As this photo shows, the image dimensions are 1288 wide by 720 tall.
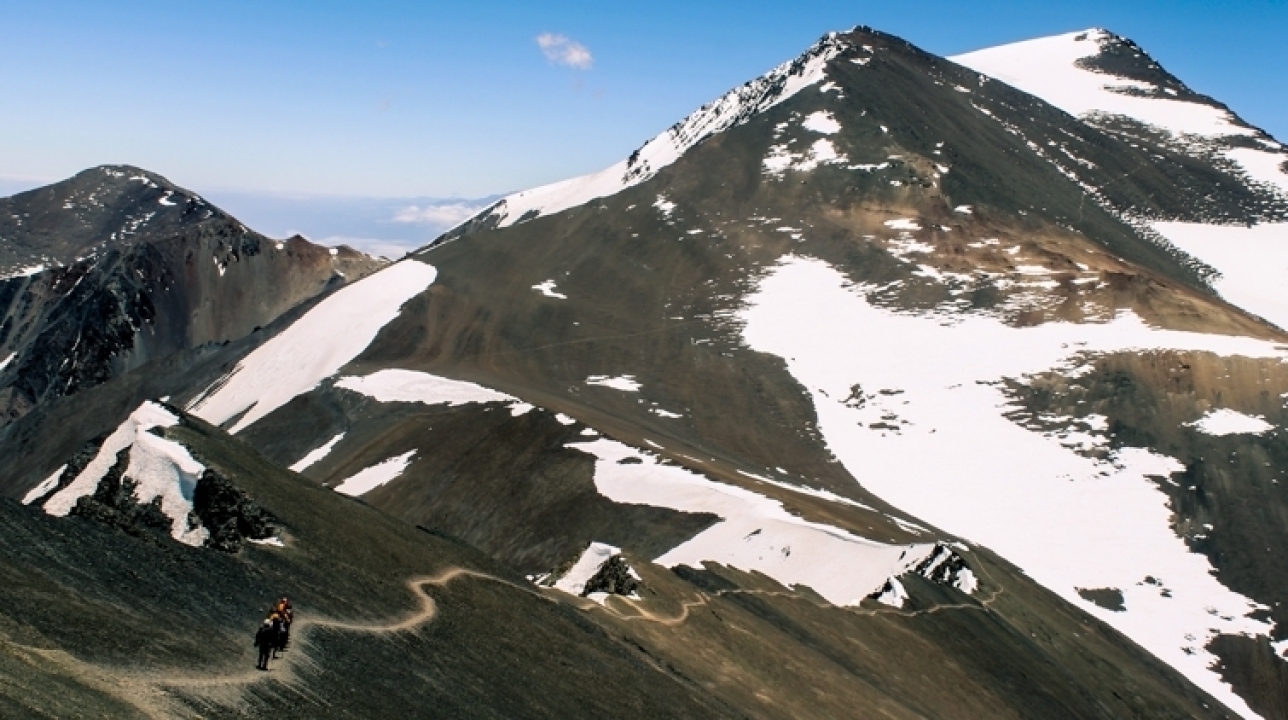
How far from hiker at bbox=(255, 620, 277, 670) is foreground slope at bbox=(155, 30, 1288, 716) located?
91.7 ft

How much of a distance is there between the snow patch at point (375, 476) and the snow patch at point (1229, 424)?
2637 inches

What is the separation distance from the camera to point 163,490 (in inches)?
1169

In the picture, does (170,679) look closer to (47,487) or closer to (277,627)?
(277,627)

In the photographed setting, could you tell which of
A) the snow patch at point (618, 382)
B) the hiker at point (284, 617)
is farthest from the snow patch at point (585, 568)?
the snow patch at point (618, 382)

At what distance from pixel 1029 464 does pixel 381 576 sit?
271 feet

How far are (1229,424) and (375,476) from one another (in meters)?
71.5

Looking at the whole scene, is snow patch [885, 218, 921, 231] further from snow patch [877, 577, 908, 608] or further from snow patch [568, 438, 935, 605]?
snow patch [877, 577, 908, 608]

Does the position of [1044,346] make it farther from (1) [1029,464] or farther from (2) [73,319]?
(2) [73,319]

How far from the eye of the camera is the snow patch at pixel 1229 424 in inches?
4039

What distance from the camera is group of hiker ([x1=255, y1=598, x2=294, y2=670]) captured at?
22281mm

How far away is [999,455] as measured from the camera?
10581 cm

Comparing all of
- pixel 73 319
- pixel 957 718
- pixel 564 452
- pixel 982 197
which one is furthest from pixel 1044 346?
pixel 73 319

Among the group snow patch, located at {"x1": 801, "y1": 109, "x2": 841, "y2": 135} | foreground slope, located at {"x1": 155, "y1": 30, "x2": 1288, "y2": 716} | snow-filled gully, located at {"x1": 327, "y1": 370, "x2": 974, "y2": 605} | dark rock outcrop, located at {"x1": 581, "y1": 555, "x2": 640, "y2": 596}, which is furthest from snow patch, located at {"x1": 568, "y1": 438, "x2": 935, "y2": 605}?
snow patch, located at {"x1": 801, "y1": 109, "x2": 841, "y2": 135}

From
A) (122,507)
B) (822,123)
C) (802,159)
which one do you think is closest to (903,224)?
(802,159)
